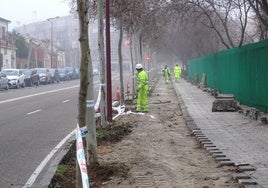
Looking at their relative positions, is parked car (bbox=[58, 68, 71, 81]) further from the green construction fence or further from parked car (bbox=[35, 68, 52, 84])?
the green construction fence

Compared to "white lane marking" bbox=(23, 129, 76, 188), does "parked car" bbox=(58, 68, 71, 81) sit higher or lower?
higher

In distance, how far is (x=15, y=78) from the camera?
4953cm

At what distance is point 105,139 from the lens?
40.6 feet

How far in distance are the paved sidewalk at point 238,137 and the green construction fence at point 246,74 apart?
79 centimetres

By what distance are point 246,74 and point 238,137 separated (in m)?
7.13

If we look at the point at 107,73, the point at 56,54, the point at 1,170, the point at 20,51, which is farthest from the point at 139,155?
the point at 56,54

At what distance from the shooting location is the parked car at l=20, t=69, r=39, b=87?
5427 centimetres

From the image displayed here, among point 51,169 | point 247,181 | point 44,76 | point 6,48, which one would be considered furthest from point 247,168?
point 6,48

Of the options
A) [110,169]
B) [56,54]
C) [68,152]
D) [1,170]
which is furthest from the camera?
[56,54]

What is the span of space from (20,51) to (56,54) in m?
20.9

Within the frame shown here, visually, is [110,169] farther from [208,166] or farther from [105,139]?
[105,139]

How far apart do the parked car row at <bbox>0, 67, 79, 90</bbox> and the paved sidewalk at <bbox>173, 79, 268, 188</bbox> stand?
3077 centimetres

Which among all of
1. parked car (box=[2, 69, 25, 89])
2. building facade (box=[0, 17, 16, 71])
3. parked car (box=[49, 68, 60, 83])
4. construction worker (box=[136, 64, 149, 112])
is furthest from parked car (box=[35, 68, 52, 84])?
construction worker (box=[136, 64, 149, 112])

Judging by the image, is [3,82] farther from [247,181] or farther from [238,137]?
[247,181]
